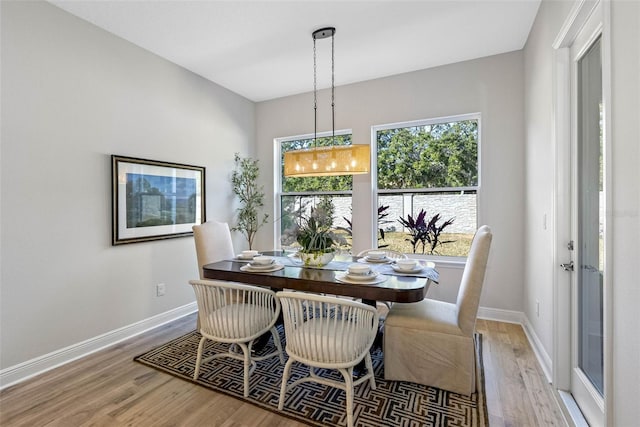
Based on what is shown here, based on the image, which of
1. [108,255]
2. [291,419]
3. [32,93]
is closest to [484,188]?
[291,419]

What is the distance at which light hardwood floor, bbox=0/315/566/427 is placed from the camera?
1862mm

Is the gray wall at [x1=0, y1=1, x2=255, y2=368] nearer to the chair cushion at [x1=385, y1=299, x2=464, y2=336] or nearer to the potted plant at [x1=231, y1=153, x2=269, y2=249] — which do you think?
the potted plant at [x1=231, y1=153, x2=269, y2=249]

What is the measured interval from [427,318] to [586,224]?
3.74ft

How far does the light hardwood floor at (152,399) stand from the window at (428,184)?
56.7 inches

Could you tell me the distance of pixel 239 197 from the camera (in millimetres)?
4512

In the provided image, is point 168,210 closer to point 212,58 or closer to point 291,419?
point 212,58

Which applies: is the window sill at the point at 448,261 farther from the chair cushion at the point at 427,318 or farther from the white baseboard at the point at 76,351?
the white baseboard at the point at 76,351

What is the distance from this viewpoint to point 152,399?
6.78 feet

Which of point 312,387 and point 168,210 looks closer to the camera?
point 312,387

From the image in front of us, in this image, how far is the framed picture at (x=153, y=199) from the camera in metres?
2.97

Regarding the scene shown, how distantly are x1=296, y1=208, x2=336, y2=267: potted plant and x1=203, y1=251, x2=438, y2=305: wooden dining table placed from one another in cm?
12

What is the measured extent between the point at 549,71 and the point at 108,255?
13.1 feet

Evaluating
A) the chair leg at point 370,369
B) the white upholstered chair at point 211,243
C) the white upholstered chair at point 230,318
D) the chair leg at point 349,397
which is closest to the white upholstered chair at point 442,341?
the chair leg at point 370,369

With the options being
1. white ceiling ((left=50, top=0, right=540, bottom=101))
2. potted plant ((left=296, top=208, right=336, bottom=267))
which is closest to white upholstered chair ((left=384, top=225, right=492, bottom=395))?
potted plant ((left=296, top=208, right=336, bottom=267))
